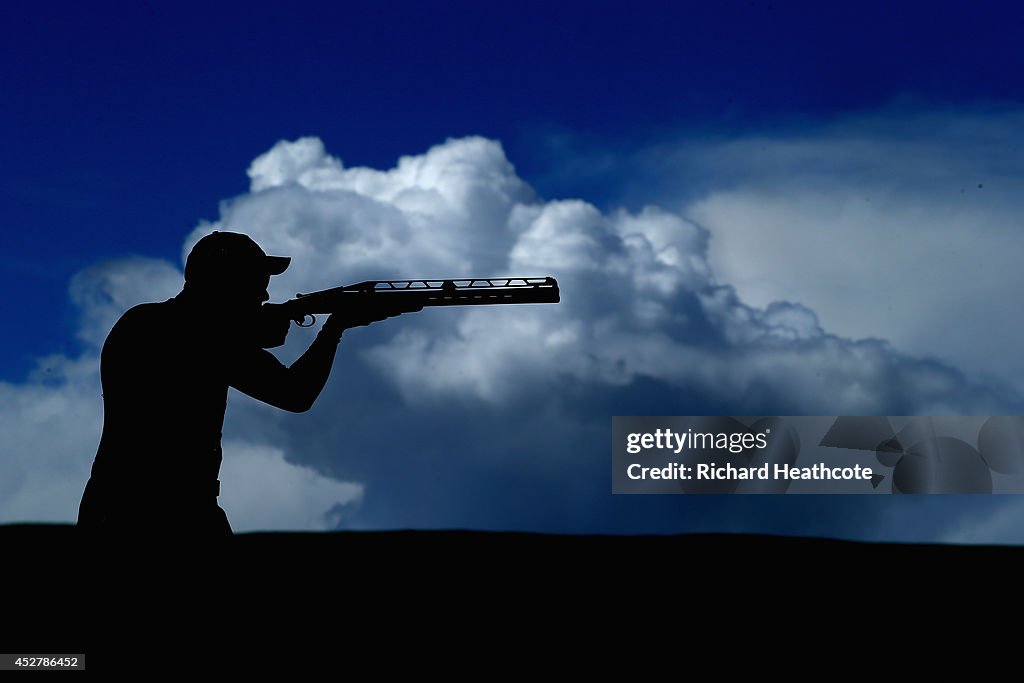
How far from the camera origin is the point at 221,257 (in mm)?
6121

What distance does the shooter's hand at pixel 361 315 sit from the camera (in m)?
7.16

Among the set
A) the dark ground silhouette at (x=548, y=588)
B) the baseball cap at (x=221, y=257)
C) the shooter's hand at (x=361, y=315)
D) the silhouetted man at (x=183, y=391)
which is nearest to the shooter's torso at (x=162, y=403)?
the silhouetted man at (x=183, y=391)

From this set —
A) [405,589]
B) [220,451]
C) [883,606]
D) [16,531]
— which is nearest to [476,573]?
[405,589]

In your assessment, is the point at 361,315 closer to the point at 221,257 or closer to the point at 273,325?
the point at 273,325

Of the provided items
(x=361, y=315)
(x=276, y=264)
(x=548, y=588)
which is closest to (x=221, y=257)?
(x=276, y=264)

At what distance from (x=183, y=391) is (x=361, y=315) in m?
2.56

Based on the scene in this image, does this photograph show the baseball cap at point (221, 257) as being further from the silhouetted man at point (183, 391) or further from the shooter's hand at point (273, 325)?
the shooter's hand at point (273, 325)

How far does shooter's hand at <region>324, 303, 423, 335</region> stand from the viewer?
716cm

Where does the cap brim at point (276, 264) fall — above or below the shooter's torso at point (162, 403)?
above

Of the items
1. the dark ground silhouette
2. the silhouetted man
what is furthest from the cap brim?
the dark ground silhouette

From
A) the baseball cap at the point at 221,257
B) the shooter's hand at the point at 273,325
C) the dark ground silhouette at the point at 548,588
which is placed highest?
the shooter's hand at the point at 273,325

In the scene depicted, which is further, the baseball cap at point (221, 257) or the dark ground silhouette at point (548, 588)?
the dark ground silhouette at point (548, 588)

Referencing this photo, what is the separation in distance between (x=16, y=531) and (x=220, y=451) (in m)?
8.27

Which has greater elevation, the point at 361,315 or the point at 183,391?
the point at 361,315
